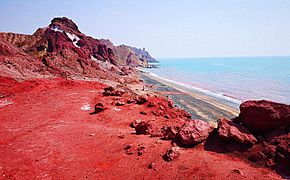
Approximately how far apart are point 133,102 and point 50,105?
802 cm

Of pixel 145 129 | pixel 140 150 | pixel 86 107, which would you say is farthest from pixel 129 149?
pixel 86 107

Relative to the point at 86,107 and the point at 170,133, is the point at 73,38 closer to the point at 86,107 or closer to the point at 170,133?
the point at 86,107

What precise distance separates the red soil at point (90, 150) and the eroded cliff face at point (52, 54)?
17810 millimetres

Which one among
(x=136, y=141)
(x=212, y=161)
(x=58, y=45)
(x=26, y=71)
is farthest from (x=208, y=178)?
(x=58, y=45)

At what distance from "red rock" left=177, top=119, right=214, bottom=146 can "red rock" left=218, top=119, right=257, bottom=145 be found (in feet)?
2.48

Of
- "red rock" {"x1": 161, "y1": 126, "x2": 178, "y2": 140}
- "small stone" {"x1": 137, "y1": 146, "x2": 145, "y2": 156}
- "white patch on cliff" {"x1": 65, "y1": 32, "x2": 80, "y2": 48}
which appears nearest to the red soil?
"small stone" {"x1": 137, "y1": 146, "x2": 145, "y2": 156}

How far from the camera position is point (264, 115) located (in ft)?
36.6

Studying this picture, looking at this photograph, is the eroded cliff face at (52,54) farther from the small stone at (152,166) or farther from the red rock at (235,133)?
the red rock at (235,133)

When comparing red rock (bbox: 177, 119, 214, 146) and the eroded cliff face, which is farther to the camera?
the eroded cliff face

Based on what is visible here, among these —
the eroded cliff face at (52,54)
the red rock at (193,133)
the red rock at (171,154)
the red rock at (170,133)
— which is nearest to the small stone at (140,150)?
the red rock at (171,154)

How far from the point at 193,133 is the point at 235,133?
1901mm

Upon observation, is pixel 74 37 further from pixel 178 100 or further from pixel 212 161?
pixel 212 161

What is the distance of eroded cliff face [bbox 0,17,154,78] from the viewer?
1534 inches

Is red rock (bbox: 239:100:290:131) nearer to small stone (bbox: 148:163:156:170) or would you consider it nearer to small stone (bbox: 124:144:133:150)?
small stone (bbox: 148:163:156:170)
